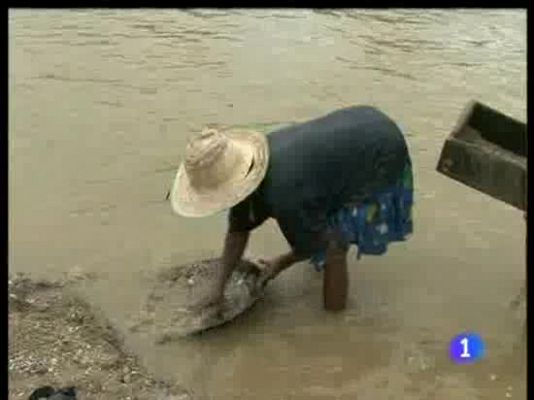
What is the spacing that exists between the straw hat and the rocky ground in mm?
580

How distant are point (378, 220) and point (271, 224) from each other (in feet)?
2.50

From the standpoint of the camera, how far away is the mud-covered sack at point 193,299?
159 inches

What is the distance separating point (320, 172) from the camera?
3.80 metres

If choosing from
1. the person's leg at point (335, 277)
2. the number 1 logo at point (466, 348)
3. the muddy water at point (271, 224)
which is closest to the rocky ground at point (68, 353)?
the muddy water at point (271, 224)

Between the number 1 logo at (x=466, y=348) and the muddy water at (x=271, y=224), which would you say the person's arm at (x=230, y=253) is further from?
the number 1 logo at (x=466, y=348)

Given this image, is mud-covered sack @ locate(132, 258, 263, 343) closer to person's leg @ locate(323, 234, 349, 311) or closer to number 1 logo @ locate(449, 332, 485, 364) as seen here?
person's leg @ locate(323, 234, 349, 311)

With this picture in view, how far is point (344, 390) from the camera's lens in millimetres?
3799

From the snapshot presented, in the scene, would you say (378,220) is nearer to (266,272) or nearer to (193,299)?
(266,272)

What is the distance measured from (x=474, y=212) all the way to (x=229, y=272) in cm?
141

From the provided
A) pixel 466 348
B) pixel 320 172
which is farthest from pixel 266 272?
pixel 466 348

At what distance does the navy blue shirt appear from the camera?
12.3 feet

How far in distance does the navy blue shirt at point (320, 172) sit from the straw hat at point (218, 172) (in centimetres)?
6

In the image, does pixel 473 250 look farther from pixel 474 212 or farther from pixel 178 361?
pixel 178 361

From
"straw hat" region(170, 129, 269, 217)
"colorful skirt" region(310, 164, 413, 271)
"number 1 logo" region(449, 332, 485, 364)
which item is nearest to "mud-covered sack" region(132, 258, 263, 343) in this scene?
"colorful skirt" region(310, 164, 413, 271)
